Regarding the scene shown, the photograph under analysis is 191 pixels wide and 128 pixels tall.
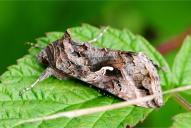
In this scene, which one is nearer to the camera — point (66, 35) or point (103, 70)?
point (103, 70)

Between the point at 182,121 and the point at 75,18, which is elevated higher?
the point at 75,18

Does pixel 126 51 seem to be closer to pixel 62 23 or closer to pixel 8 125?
pixel 8 125

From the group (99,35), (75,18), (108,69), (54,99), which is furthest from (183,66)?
(75,18)

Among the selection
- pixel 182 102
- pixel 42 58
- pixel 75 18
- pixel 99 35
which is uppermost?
pixel 75 18

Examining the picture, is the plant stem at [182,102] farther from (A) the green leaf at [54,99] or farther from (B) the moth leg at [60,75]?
(B) the moth leg at [60,75]

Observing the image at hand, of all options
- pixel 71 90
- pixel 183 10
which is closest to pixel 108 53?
pixel 71 90

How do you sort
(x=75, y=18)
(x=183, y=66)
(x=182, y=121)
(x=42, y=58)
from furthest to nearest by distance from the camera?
(x=75, y=18), (x=183, y=66), (x=42, y=58), (x=182, y=121)

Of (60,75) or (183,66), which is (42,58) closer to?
(60,75)
